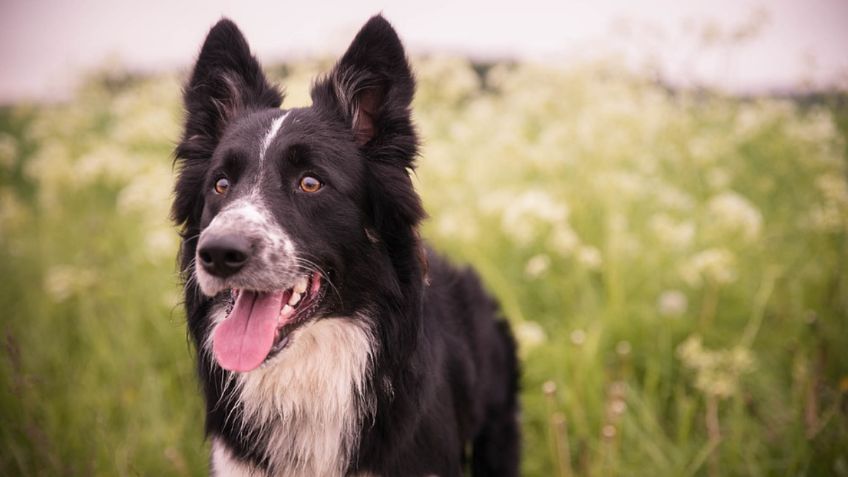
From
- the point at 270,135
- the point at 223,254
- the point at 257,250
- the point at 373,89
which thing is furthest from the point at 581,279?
the point at 223,254

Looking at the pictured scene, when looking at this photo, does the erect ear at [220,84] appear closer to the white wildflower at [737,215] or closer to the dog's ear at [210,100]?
the dog's ear at [210,100]

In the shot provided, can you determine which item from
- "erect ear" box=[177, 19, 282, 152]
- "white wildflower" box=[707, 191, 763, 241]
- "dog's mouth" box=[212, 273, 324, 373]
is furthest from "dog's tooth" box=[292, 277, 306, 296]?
"white wildflower" box=[707, 191, 763, 241]

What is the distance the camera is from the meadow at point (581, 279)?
3070 millimetres

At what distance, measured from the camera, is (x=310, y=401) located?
2271mm

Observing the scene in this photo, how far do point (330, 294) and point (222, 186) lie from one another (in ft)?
2.15

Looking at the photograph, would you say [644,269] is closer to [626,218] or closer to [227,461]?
[626,218]

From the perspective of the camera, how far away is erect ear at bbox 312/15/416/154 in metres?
2.28

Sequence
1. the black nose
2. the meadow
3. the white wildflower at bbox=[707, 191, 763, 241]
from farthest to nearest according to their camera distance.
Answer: the white wildflower at bbox=[707, 191, 763, 241], the meadow, the black nose

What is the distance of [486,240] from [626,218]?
128 centimetres

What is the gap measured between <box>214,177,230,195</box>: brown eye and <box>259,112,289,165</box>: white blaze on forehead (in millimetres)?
191

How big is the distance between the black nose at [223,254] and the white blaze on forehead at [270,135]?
464 millimetres

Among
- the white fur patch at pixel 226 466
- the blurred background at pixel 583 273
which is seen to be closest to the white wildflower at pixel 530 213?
the blurred background at pixel 583 273

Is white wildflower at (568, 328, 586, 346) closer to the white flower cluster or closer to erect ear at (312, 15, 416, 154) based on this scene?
the white flower cluster

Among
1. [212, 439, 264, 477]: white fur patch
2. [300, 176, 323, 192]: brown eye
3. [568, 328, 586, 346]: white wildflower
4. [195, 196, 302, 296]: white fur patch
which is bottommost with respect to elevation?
[212, 439, 264, 477]: white fur patch
